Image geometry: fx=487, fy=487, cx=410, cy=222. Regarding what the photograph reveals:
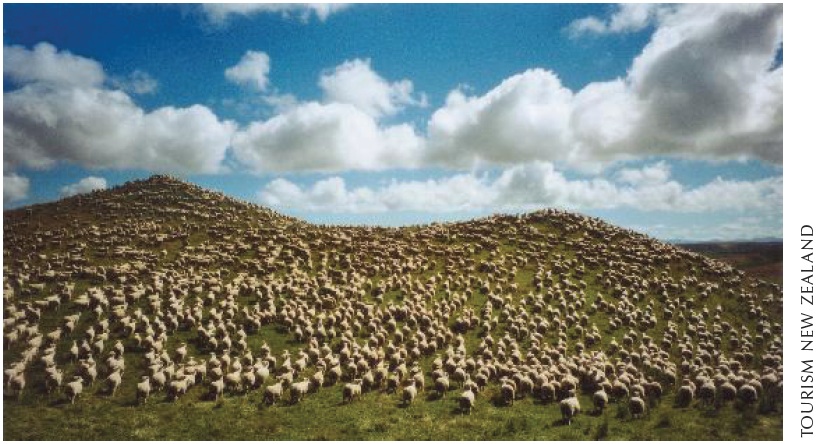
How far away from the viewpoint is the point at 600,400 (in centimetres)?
2212

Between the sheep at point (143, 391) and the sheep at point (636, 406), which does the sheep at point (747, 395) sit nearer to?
the sheep at point (636, 406)

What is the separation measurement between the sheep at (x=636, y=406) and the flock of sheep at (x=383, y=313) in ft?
0.48

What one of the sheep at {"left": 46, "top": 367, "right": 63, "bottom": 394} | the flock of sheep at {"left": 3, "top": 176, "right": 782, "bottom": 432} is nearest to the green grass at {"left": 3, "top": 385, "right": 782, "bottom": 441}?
the flock of sheep at {"left": 3, "top": 176, "right": 782, "bottom": 432}

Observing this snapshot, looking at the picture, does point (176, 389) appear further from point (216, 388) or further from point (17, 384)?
point (17, 384)

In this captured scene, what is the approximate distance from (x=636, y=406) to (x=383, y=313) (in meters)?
18.6

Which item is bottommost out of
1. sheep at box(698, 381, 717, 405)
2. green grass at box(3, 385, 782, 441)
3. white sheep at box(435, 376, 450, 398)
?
green grass at box(3, 385, 782, 441)

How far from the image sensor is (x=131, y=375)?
2425 centimetres

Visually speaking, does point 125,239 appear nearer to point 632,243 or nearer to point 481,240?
point 481,240

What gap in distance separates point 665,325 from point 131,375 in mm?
37172

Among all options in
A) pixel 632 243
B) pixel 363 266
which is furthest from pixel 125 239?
pixel 632 243

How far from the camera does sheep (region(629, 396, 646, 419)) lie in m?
21.1

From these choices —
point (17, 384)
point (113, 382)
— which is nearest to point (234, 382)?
point (113, 382)

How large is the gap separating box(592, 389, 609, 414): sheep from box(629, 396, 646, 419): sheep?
45.7 inches

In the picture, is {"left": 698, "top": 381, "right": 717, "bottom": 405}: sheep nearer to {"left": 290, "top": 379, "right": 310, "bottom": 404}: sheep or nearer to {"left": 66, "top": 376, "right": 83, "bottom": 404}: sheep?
{"left": 290, "top": 379, "right": 310, "bottom": 404}: sheep
